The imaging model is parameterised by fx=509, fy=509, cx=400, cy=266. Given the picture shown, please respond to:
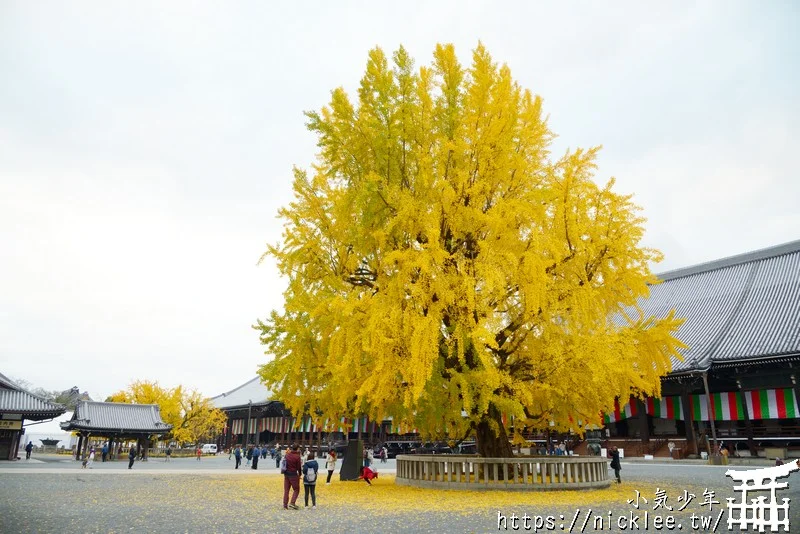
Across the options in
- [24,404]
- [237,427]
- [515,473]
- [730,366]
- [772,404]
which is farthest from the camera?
[237,427]

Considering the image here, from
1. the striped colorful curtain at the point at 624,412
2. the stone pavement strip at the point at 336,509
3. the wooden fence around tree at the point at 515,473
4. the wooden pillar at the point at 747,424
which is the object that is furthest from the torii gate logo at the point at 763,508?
the striped colorful curtain at the point at 624,412

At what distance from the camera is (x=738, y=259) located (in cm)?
3778

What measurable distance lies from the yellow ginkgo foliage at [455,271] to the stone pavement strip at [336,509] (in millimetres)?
2176

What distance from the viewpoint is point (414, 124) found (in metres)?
14.3

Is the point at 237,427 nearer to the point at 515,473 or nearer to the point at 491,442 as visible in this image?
the point at 491,442

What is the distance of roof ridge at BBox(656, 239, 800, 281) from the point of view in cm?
3528

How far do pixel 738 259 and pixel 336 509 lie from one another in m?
38.2

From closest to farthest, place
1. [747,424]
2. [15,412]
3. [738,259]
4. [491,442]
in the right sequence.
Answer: [491,442] < [747,424] < [15,412] < [738,259]

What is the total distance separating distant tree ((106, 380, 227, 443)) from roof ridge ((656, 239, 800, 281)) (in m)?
45.7

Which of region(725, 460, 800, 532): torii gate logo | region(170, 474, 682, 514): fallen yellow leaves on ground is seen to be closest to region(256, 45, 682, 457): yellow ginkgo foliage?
region(170, 474, 682, 514): fallen yellow leaves on ground

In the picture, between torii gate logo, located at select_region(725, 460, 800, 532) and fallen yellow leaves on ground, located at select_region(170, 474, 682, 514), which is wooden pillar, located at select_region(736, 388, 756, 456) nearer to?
fallen yellow leaves on ground, located at select_region(170, 474, 682, 514)

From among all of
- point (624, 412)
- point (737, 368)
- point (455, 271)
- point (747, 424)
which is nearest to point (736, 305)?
point (737, 368)

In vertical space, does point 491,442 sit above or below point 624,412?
above

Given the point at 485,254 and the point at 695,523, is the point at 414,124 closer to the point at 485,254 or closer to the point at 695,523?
the point at 485,254
